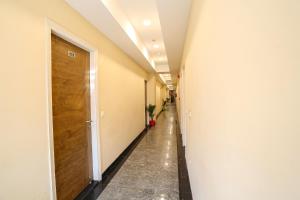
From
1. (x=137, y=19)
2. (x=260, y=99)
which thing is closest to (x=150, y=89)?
(x=137, y=19)

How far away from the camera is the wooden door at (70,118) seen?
181 cm

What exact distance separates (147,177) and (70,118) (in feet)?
5.25

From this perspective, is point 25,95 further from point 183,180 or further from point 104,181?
point 183,180

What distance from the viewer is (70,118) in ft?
6.67

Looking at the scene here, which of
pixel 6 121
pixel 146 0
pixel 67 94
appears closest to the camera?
pixel 6 121

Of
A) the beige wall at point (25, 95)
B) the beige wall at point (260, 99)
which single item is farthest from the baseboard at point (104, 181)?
the beige wall at point (260, 99)

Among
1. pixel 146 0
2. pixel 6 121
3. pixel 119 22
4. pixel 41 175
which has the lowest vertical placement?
pixel 41 175

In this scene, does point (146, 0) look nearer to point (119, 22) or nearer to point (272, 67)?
point (119, 22)

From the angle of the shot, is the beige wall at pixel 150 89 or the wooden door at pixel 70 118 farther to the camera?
the beige wall at pixel 150 89

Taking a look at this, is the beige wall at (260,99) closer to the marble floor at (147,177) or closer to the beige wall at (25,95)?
the beige wall at (25,95)

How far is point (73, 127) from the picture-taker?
2098mm

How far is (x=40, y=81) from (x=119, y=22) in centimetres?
143

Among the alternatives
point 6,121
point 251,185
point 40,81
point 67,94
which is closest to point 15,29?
point 40,81

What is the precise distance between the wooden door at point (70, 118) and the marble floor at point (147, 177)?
49 cm
